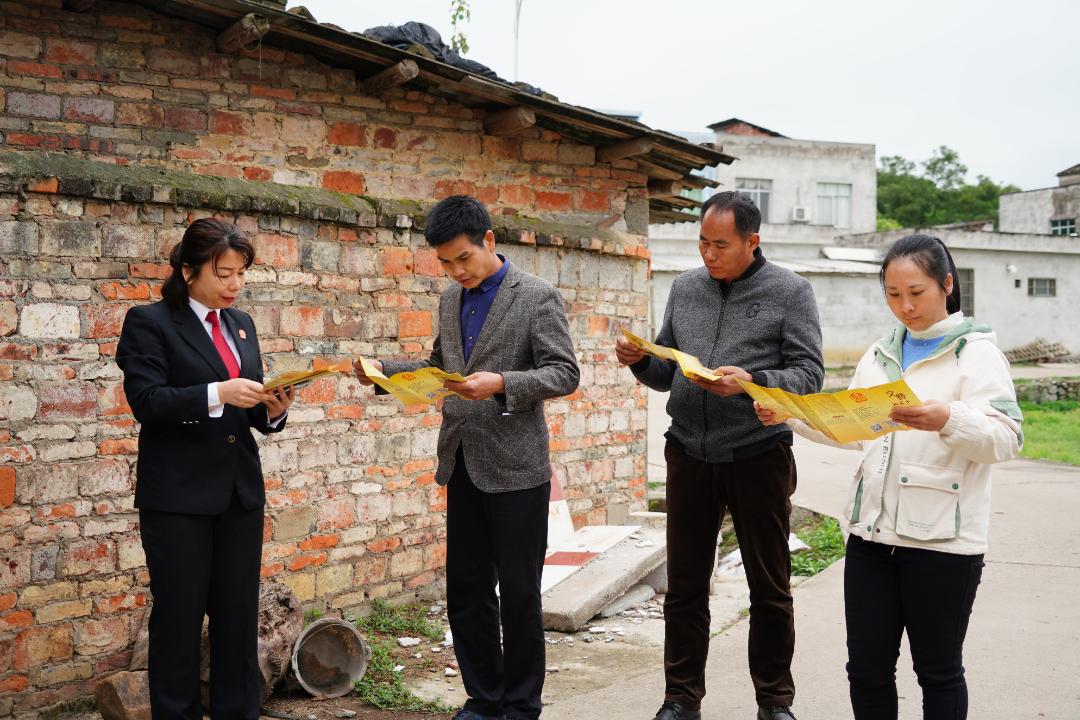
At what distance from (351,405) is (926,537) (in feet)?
12.6

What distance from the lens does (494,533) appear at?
3.90 m

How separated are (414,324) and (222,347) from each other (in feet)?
9.23

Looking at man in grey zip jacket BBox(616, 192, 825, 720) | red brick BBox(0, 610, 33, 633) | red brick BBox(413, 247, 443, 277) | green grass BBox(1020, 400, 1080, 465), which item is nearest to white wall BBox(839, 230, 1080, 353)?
green grass BBox(1020, 400, 1080, 465)

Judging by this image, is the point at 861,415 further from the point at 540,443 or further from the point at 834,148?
the point at 834,148

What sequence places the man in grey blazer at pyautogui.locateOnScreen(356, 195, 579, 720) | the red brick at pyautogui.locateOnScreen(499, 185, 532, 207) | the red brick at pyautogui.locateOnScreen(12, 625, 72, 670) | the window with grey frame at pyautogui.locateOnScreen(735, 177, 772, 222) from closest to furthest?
the man in grey blazer at pyautogui.locateOnScreen(356, 195, 579, 720) < the red brick at pyautogui.locateOnScreen(12, 625, 72, 670) < the red brick at pyautogui.locateOnScreen(499, 185, 532, 207) < the window with grey frame at pyautogui.locateOnScreen(735, 177, 772, 222)

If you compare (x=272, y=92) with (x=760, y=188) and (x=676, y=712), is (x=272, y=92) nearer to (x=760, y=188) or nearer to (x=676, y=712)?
(x=676, y=712)

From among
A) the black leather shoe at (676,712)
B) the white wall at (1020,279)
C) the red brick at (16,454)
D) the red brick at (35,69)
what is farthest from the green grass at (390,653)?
the white wall at (1020,279)

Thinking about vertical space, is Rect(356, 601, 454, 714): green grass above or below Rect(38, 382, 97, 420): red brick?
below

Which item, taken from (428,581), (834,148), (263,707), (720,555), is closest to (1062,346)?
(834,148)

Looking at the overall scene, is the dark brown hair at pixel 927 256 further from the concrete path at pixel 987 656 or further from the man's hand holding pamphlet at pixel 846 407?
the concrete path at pixel 987 656

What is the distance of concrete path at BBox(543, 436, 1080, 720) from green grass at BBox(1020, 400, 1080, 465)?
525 cm

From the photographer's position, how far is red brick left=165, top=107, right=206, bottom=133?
5629 mm

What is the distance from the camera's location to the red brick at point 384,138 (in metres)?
6.48

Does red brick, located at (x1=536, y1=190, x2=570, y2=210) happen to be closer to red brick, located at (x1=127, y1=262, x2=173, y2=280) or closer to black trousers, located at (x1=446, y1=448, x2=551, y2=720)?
red brick, located at (x1=127, y1=262, x2=173, y2=280)
